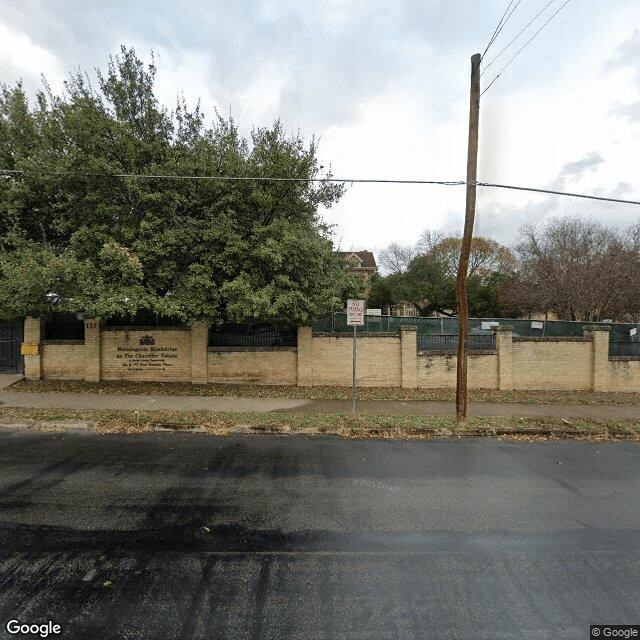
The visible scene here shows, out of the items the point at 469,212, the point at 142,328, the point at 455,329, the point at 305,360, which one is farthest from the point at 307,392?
the point at 469,212

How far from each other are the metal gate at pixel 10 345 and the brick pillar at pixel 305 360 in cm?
948

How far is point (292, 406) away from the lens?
931cm

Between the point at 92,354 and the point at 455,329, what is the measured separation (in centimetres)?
1223

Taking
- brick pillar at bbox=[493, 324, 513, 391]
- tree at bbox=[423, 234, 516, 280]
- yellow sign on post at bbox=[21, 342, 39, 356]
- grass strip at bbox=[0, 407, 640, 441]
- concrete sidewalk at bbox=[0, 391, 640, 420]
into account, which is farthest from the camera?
tree at bbox=[423, 234, 516, 280]

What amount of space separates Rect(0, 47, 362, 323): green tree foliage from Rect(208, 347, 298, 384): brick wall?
2075 mm

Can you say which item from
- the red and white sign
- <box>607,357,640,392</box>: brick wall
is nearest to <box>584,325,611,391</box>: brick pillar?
<box>607,357,640,392</box>: brick wall

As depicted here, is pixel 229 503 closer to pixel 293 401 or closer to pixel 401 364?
pixel 293 401

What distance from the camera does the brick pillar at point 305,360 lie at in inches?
458

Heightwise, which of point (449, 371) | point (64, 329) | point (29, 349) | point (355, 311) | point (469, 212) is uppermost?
point (469, 212)

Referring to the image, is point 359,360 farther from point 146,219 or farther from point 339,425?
point 146,219

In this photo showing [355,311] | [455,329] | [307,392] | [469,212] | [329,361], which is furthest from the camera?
[455,329]

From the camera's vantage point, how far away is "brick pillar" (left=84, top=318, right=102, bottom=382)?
11.4 meters

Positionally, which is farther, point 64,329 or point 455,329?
point 455,329

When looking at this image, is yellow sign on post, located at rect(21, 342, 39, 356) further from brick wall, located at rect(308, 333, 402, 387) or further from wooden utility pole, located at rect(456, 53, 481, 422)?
wooden utility pole, located at rect(456, 53, 481, 422)
